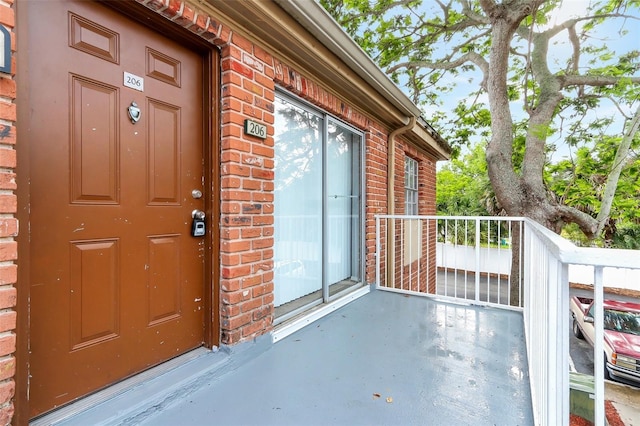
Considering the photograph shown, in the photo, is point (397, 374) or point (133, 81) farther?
point (397, 374)

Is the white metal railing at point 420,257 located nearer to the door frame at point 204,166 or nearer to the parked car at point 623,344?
the parked car at point 623,344

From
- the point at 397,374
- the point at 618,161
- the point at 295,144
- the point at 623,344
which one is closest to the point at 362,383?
the point at 397,374

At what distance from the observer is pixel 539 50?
5328mm

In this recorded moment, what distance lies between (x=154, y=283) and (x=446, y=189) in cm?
1652

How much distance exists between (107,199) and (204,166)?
618 millimetres

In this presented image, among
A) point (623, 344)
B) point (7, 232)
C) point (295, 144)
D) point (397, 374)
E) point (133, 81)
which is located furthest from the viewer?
point (623, 344)

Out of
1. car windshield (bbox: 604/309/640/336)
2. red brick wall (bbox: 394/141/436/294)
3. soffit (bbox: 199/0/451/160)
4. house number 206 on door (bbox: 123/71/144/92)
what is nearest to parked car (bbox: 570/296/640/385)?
car windshield (bbox: 604/309/640/336)

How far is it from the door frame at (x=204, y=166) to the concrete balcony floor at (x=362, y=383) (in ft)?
1.01

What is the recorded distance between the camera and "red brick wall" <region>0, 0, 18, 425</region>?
1.12 meters

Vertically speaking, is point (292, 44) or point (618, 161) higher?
point (292, 44)

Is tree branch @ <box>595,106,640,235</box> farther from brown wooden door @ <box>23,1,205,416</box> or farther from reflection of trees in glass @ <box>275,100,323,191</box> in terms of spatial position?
brown wooden door @ <box>23,1,205,416</box>

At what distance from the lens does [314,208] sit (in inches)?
119

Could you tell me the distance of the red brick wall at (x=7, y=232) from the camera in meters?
1.12

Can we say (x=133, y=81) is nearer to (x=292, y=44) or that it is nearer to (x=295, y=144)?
(x=292, y=44)
